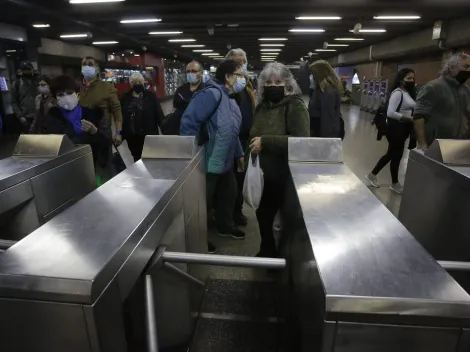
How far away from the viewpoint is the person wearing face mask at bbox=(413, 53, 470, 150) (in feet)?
6.93

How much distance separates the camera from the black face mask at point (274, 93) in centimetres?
165

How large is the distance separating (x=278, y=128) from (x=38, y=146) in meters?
1.15

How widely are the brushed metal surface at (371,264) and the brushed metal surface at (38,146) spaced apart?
1.26 meters

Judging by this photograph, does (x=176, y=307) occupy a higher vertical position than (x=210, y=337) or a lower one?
higher

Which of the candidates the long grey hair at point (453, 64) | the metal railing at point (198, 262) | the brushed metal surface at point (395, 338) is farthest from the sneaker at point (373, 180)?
the brushed metal surface at point (395, 338)

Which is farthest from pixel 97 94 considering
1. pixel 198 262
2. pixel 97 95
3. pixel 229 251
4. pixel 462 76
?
pixel 462 76

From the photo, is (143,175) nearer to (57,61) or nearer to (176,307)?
(176,307)

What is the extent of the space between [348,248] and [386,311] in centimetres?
16

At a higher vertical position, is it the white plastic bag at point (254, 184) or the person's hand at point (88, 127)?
the person's hand at point (88, 127)

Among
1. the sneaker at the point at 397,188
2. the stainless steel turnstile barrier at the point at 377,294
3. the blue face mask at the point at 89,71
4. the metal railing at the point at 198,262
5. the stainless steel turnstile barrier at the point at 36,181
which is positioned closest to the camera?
the stainless steel turnstile barrier at the point at 377,294

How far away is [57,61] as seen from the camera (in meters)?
10.8

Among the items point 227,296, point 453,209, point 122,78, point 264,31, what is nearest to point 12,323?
point 227,296

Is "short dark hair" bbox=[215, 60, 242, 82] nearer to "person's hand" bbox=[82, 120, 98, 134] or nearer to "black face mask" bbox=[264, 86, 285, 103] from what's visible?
"black face mask" bbox=[264, 86, 285, 103]

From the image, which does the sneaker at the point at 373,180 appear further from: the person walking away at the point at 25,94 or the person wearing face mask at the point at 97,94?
the person walking away at the point at 25,94
